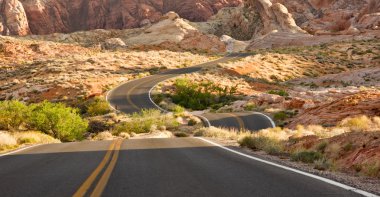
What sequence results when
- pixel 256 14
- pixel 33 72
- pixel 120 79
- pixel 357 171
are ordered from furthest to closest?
pixel 256 14 → pixel 33 72 → pixel 120 79 → pixel 357 171

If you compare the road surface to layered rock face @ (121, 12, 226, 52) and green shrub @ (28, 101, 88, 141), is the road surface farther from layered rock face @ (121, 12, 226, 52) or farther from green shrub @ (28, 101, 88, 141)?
layered rock face @ (121, 12, 226, 52)

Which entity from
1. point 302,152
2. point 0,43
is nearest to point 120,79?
point 0,43

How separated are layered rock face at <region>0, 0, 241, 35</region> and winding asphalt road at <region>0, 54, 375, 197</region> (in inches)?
5293

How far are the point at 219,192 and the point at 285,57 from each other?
7949 cm

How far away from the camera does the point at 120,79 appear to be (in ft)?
213

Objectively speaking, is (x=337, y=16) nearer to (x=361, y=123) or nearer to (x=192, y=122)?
(x=192, y=122)

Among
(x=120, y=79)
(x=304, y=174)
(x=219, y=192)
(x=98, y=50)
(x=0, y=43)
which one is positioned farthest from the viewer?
(x=98, y=50)

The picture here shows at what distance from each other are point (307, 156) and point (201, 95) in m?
42.3

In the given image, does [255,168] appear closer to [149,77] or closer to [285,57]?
[149,77]

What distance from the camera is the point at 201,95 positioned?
5369 cm

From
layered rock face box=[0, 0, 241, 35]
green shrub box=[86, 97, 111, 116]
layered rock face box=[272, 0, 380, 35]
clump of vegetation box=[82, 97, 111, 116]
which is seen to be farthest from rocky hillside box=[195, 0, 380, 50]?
green shrub box=[86, 97, 111, 116]

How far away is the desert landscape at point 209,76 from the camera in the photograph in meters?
18.1

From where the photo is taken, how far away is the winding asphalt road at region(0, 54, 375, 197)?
6.93m

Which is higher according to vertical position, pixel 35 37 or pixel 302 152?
pixel 35 37
